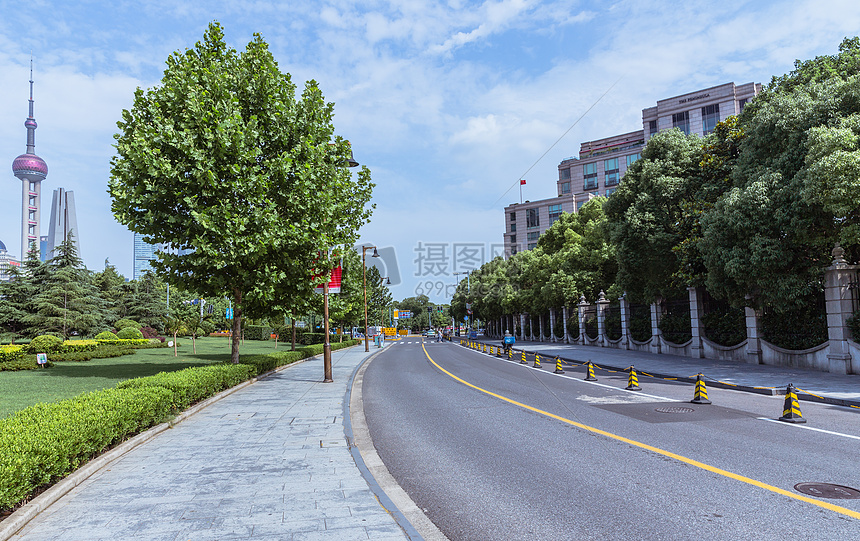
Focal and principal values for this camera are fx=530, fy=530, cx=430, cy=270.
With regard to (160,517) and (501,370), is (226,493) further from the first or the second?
(501,370)

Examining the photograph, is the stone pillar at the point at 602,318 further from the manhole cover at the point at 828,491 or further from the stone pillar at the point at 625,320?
the manhole cover at the point at 828,491

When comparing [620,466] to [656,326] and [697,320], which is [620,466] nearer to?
[697,320]

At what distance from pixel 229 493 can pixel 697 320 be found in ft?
82.0

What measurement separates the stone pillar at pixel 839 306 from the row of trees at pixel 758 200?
0.50 meters

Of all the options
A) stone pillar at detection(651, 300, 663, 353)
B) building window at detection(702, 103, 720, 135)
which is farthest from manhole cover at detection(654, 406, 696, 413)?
building window at detection(702, 103, 720, 135)

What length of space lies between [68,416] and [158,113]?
35.1 ft

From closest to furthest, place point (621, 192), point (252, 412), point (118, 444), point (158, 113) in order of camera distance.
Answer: point (118, 444) < point (252, 412) < point (158, 113) < point (621, 192)

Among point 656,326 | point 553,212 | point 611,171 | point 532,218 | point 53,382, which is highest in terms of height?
point 611,171

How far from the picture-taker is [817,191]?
1530cm

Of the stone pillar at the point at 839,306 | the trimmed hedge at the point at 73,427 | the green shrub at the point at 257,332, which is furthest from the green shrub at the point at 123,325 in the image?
the stone pillar at the point at 839,306

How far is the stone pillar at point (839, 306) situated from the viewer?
56.7 feet

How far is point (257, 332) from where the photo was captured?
66.3m

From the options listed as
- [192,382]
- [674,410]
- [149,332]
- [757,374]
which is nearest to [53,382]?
[192,382]

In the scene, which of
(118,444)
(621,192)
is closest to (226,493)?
(118,444)
